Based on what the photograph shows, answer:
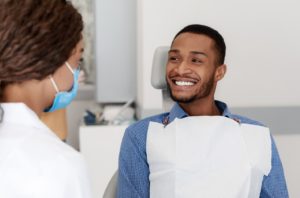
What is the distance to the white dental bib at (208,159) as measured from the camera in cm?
131

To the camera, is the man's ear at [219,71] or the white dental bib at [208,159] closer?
the white dental bib at [208,159]

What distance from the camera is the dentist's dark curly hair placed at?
88 cm

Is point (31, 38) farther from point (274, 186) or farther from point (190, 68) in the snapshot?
point (274, 186)

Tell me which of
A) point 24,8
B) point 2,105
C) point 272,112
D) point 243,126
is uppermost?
point 24,8

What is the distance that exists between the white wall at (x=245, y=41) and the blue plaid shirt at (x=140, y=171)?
1.08 metres

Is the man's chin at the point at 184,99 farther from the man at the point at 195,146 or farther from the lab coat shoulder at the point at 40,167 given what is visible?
the lab coat shoulder at the point at 40,167

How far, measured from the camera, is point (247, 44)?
2.63 metres

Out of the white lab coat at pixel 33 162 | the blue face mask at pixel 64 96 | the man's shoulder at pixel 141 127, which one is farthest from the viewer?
the man's shoulder at pixel 141 127

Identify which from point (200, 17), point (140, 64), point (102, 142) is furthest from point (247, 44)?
point (102, 142)

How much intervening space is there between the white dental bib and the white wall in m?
1.20

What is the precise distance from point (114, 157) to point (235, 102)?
838 mm

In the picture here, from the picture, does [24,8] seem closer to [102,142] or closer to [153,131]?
[153,131]

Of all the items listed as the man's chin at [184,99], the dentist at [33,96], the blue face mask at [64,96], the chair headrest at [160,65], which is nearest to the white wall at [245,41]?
the chair headrest at [160,65]

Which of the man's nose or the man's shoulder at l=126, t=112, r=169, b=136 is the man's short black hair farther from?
the man's shoulder at l=126, t=112, r=169, b=136
